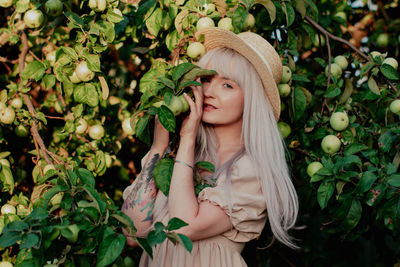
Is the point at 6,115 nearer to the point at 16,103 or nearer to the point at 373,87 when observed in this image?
the point at 16,103

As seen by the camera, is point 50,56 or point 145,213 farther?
point 50,56

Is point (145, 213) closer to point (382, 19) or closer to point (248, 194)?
point (248, 194)

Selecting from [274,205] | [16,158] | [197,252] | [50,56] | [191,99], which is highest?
[191,99]

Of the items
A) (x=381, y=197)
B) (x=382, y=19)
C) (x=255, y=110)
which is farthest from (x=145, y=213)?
(x=382, y=19)

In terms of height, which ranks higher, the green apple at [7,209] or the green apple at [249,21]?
the green apple at [249,21]

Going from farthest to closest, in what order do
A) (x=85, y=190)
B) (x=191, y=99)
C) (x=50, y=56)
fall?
(x=50, y=56)
(x=191, y=99)
(x=85, y=190)

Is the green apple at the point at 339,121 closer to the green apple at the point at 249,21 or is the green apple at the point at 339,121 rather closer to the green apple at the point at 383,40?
the green apple at the point at 249,21

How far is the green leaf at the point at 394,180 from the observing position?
1.49 m

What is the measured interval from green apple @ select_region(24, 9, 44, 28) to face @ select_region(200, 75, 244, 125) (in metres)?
0.67

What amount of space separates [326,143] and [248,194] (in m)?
0.48

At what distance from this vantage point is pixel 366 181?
1.52m

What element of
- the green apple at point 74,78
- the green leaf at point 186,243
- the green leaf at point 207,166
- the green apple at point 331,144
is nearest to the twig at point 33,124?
the green apple at point 74,78

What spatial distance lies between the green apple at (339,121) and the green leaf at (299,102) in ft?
0.43

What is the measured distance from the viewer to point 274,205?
4.70 feet
